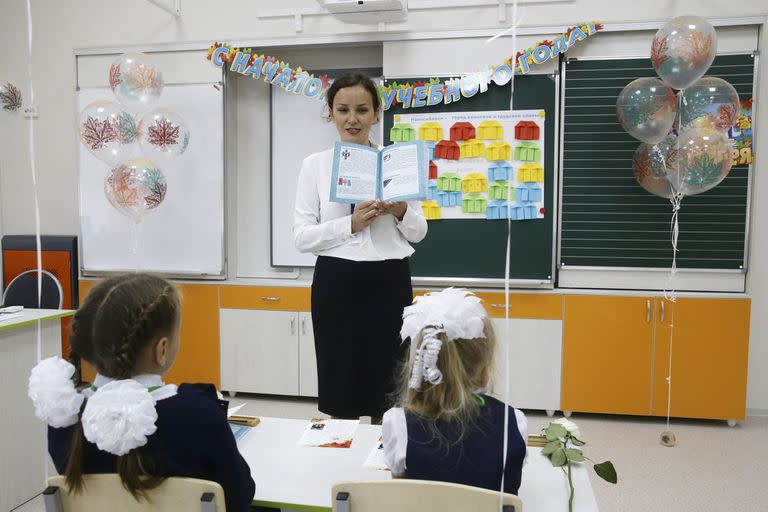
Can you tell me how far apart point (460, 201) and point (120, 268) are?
241 centimetres

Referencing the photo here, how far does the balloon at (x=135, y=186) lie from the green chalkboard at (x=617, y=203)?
2468 millimetres

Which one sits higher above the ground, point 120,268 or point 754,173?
point 754,173

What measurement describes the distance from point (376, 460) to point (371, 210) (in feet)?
2.66

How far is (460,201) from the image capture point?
11.9 ft

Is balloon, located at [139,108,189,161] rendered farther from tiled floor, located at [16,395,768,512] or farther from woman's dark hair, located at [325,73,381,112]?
woman's dark hair, located at [325,73,381,112]

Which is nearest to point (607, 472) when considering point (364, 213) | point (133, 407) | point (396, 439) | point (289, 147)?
point (396, 439)

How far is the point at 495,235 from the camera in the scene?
360 cm

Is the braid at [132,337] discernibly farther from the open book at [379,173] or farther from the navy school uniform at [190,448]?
the open book at [379,173]

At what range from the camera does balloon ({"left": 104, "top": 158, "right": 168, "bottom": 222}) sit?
3.44m

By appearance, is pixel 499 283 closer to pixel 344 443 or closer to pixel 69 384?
pixel 344 443

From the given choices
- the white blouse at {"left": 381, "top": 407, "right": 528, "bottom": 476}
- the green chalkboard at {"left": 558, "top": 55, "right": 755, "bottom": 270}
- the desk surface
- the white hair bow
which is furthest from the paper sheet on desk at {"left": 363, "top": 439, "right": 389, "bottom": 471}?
the green chalkboard at {"left": 558, "top": 55, "right": 755, "bottom": 270}

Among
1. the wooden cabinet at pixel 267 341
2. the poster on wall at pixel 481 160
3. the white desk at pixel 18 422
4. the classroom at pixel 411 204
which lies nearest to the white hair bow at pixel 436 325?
the classroom at pixel 411 204

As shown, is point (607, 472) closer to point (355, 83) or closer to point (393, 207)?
point (393, 207)

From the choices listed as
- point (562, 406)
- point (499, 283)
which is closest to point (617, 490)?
point (562, 406)
